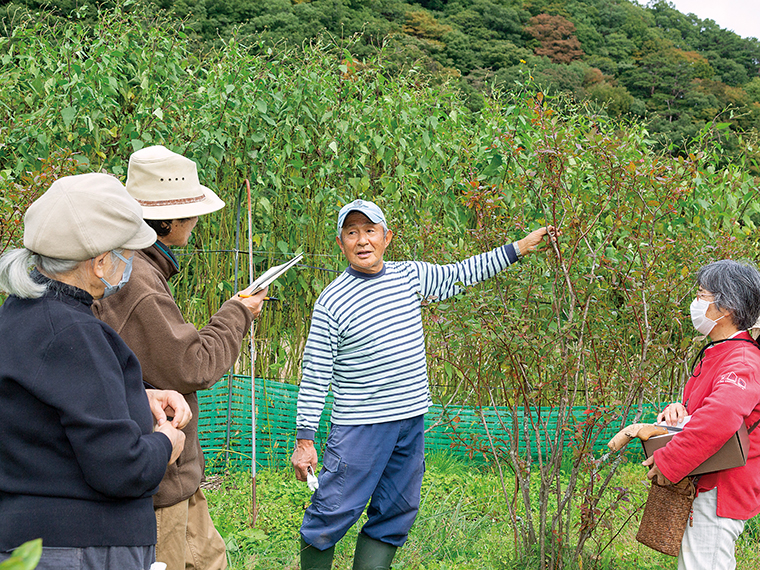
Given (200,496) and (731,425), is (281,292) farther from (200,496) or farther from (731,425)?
(731,425)

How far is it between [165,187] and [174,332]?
0.58m

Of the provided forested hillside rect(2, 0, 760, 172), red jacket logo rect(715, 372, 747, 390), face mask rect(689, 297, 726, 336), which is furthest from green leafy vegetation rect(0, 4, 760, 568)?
forested hillside rect(2, 0, 760, 172)

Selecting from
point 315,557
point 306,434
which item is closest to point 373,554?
point 315,557

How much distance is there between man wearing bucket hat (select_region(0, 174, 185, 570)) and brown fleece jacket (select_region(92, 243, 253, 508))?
0.36m

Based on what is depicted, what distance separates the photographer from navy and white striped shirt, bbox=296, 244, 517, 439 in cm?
258

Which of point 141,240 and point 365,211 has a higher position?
point 365,211

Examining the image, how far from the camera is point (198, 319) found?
480 cm

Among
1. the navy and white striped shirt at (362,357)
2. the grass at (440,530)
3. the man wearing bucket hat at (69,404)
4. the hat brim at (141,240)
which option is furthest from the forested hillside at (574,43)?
the man wearing bucket hat at (69,404)

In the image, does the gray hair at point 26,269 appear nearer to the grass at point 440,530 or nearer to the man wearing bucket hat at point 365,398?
the man wearing bucket hat at point 365,398

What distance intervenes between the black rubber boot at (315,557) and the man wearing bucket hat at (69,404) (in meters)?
1.22

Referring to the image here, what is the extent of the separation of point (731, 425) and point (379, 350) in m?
1.27

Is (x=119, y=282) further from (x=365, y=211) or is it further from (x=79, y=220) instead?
(x=365, y=211)

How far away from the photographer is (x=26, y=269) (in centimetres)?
148

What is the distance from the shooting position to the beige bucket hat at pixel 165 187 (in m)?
2.18
